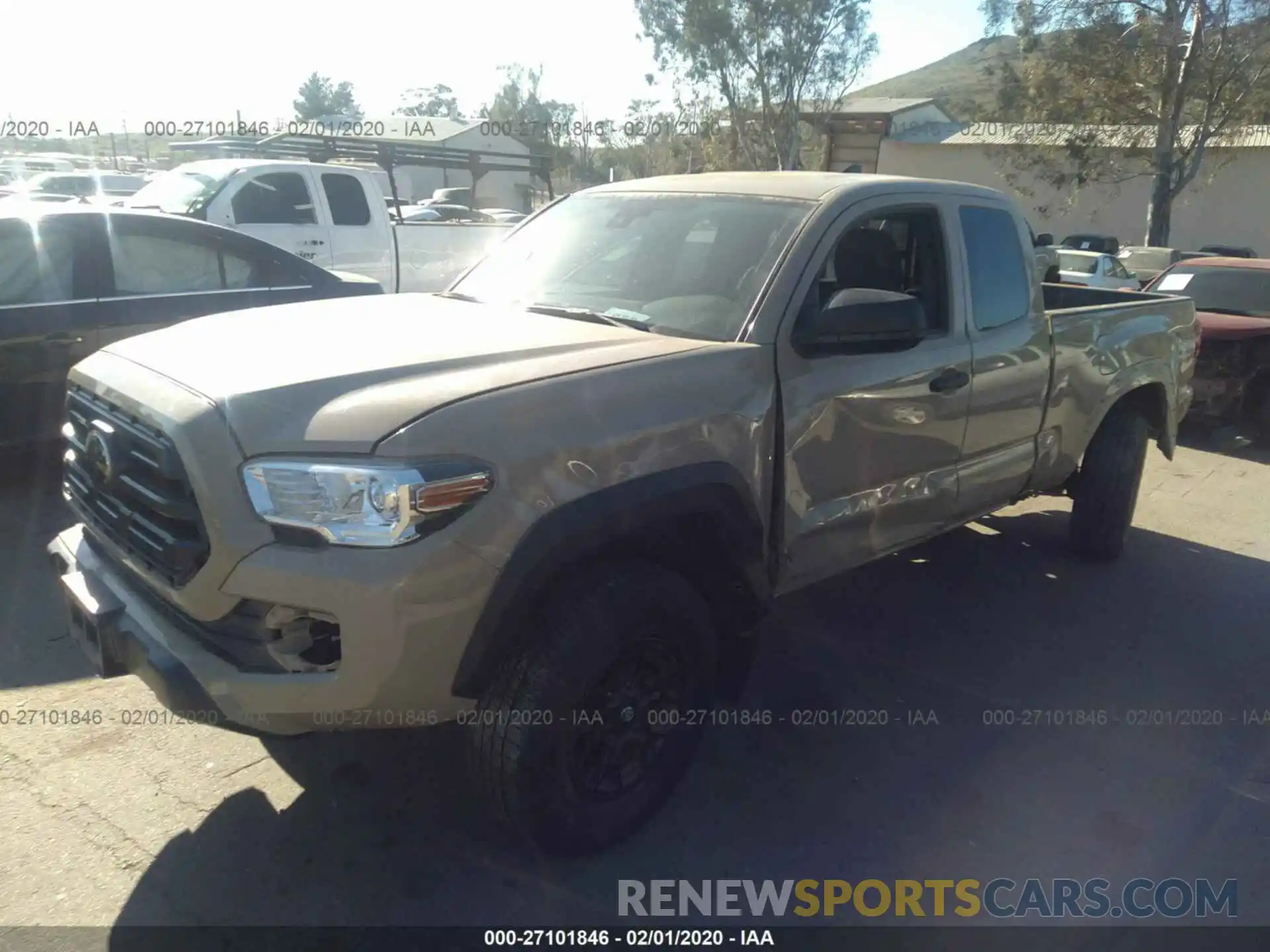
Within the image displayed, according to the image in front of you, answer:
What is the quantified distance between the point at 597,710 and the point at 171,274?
15.5ft

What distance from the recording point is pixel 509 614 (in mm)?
2529

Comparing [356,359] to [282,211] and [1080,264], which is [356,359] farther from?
[1080,264]

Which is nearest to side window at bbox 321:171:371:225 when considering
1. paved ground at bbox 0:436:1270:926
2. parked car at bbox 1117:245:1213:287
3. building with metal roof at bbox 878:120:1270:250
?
paved ground at bbox 0:436:1270:926

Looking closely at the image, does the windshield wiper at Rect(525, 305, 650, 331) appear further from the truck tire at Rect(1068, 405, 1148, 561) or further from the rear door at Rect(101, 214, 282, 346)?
the rear door at Rect(101, 214, 282, 346)

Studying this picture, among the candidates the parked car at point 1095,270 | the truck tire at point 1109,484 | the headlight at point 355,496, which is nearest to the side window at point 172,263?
the headlight at point 355,496

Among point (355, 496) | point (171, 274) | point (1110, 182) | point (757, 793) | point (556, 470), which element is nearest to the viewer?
point (355, 496)

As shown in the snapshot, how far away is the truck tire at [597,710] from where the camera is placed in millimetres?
2611

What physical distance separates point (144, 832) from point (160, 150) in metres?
48.9

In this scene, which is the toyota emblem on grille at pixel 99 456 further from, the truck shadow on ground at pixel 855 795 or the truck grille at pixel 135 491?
the truck shadow on ground at pixel 855 795

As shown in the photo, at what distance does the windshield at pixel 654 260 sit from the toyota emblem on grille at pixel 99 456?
1519mm

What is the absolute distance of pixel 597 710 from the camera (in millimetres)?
2811

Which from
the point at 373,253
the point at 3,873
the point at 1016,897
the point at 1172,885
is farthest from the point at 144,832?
the point at 373,253

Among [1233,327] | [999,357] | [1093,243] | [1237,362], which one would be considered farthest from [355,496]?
[1093,243]

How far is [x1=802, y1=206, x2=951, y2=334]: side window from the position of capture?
3863 mm
